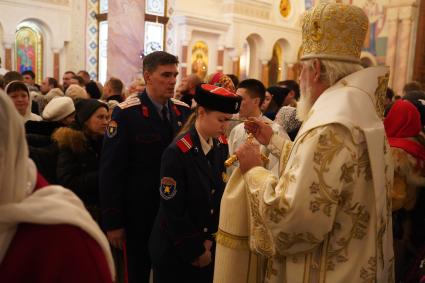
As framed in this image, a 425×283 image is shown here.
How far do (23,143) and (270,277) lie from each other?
4.47ft

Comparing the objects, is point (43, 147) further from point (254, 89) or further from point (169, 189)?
point (254, 89)

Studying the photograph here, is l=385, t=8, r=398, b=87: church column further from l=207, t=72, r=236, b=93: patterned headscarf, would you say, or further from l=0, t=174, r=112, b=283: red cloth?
l=0, t=174, r=112, b=283: red cloth

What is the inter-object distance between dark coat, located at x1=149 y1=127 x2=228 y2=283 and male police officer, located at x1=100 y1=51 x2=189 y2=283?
1.41 ft

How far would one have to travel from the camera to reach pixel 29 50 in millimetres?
14289

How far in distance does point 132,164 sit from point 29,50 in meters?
13.1

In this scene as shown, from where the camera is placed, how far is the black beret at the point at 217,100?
2.45m

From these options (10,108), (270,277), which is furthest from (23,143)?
(270,277)

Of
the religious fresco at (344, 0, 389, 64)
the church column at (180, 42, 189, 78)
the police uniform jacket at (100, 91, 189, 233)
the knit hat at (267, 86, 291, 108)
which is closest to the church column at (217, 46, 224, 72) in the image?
Answer: the church column at (180, 42, 189, 78)

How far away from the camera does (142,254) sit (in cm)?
308

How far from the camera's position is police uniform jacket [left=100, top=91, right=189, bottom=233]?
287cm

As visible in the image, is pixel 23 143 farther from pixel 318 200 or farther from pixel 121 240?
pixel 121 240

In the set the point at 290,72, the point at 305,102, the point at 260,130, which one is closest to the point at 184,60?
the point at 290,72

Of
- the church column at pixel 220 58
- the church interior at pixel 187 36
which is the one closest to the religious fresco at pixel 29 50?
the church interior at pixel 187 36

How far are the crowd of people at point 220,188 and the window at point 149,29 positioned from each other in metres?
12.3
